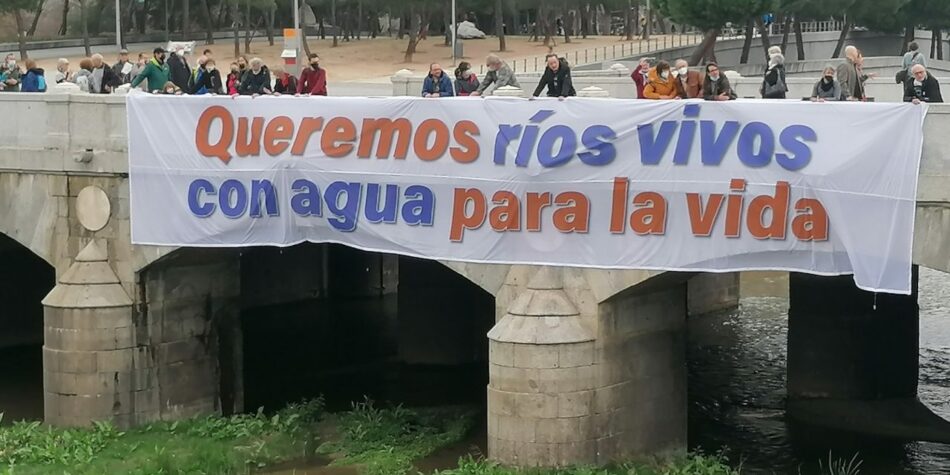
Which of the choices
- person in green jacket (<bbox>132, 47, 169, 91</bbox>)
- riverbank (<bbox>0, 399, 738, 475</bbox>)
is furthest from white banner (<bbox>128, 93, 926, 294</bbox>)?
riverbank (<bbox>0, 399, 738, 475</bbox>)

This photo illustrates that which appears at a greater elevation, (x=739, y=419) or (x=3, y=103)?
(x=3, y=103)

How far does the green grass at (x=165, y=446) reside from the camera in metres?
21.7

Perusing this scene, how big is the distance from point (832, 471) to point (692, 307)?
14255 millimetres

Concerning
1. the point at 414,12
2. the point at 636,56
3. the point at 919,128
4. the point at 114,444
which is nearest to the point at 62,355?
the point at 114,444

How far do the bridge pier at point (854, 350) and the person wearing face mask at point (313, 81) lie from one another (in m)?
8.99

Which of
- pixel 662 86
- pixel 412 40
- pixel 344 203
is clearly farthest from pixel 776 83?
pixel 412 40

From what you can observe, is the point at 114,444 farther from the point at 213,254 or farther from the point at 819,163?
the point at 819,163

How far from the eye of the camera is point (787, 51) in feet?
282

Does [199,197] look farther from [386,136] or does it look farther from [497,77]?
[497,77]

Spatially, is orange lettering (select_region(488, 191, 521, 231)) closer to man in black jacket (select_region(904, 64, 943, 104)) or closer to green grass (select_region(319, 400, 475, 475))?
green grass (select_region(319, 400, 475, 475))

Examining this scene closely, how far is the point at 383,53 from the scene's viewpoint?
81.1m

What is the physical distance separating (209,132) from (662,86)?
6.78m

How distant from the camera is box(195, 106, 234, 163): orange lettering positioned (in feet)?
75.5

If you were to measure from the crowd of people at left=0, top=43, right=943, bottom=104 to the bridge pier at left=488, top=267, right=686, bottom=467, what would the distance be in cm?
297
